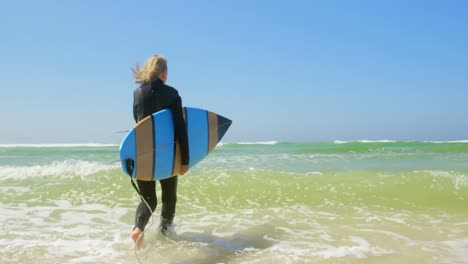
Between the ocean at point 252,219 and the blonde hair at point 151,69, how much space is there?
1.43 m

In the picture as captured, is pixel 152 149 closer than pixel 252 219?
Yes

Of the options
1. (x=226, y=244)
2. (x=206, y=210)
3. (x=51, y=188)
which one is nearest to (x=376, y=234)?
(x=226, y=244)

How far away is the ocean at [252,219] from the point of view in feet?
10.8

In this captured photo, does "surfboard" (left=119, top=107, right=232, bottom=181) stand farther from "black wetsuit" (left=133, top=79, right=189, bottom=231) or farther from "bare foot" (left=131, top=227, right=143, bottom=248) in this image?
"bare foot" (left=131, top=227, right=143, bottom=248)

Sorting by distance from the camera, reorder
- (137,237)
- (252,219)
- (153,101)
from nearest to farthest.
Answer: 1. (137,237)
2. (153,101)
3. (252,219)

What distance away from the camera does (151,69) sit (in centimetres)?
341

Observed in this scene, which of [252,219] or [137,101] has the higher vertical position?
[137,101]

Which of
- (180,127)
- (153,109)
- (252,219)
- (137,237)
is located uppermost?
(153,109)

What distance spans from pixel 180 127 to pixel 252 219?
1775mm

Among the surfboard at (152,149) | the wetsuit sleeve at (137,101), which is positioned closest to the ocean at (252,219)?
the surfboard at (152,149)

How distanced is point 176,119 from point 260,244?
1.41 m

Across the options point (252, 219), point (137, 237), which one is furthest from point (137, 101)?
point (252, 219)

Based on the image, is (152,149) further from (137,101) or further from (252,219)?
(252,219)

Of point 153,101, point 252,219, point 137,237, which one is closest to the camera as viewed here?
point 137,237
